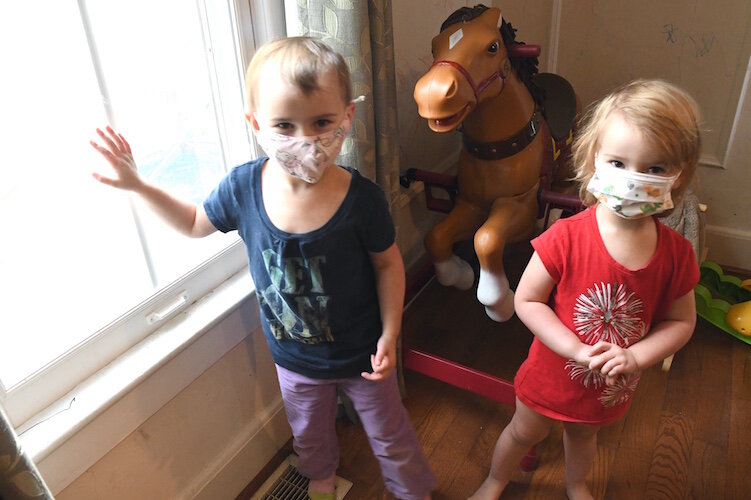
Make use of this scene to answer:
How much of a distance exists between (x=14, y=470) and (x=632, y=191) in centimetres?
87

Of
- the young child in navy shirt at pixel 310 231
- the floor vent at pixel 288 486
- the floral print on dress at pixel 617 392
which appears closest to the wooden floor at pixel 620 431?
the floor vent at pixel 288 486

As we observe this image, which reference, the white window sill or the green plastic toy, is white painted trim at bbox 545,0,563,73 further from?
the white window sill

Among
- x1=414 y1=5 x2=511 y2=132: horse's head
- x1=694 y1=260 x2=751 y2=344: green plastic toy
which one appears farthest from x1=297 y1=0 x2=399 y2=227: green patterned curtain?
x1=694 y1=260 x2=751 y2=344: green plastic toy

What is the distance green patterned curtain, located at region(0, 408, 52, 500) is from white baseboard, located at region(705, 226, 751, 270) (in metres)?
2.18

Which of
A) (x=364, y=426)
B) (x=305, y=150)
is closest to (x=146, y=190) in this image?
(x=305, y=150)

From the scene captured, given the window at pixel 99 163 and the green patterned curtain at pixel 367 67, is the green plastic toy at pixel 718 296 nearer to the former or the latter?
the green patterned curtain at pixel 367 67

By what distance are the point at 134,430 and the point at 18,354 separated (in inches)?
9.2

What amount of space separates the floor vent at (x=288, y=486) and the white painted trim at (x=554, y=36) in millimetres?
1695

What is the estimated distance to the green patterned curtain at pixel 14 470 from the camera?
0.62 m

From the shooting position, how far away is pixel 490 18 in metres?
1.25

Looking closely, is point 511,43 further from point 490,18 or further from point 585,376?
point 585,376

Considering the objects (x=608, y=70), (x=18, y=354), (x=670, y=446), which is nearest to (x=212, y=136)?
(x=18, y=354)

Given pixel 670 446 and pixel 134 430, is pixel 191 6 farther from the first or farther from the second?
pixel 670 446

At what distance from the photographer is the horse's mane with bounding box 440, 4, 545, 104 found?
127 cm
